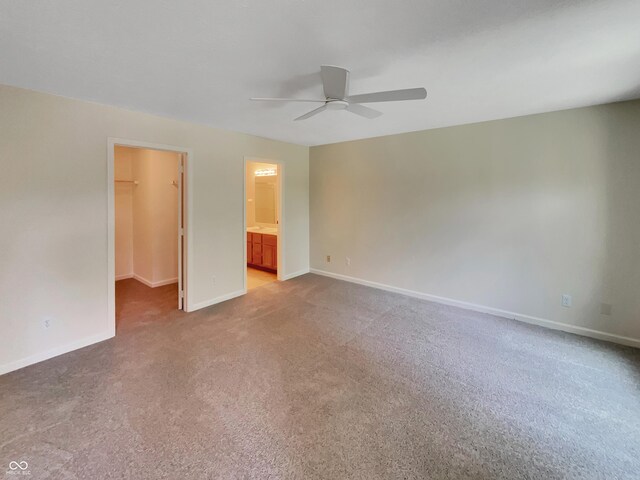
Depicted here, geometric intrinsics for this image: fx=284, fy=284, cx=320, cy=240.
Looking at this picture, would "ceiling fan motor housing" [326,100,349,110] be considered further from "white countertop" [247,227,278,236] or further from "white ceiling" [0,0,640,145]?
"white countertop" [247,227,278,236]

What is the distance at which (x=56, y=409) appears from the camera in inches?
78.9

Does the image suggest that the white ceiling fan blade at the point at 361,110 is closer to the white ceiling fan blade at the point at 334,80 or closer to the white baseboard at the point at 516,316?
the white ceiling fan blade at the point at 334,80

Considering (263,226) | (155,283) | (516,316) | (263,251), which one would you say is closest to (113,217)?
(155,283)

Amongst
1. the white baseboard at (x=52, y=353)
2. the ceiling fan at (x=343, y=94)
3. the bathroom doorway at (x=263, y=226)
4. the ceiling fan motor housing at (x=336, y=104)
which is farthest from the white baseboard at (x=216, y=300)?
the ceiling fan motor housing at (x=336, y=104)

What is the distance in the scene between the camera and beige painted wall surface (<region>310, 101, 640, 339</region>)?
294 centimetres

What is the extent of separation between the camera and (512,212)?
3.50 metres

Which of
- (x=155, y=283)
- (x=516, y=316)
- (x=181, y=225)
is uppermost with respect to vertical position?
(x=181, y=225)

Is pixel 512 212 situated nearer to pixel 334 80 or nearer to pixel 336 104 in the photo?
pixel 336 104

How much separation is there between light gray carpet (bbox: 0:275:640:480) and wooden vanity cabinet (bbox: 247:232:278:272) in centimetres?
239

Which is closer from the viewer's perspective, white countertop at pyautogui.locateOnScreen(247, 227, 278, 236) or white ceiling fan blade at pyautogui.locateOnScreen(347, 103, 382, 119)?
white ceiling fan blade at pyautogui.locateOnScreen(347, 103, 382, 119)

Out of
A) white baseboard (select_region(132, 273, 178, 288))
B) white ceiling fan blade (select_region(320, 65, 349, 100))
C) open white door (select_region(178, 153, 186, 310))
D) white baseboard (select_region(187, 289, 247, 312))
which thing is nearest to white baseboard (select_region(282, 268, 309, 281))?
white baseboard (select_region(187, 289, 247, 312))

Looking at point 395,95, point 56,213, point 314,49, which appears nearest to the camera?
point 314,49

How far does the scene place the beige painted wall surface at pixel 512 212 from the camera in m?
2.94

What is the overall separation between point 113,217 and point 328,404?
2.83 m
